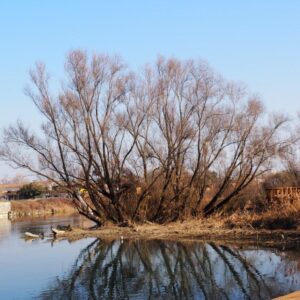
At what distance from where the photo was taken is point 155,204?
32906 millimetres

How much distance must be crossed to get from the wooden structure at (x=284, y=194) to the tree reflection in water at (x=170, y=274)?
6.92m

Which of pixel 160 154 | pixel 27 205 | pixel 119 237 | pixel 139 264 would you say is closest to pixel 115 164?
pixel 160 154

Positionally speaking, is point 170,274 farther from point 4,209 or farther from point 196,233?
point 4,209

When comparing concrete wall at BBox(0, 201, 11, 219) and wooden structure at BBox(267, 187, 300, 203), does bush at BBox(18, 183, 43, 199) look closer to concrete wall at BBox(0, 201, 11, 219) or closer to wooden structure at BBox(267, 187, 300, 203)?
concrete wall at BBox(0, 201, 11, 219)

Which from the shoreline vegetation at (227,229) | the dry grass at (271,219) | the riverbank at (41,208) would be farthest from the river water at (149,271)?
the riverbank at (41,208)

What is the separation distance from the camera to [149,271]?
1792cm

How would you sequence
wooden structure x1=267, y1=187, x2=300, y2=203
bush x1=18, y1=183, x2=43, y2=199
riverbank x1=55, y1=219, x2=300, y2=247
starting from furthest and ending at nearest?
bush x1=18, y1=183, x2=43, y2=199 < wooden structure x1=267, y1=187, x2=300, y2=203 < riverbank x1=55, y1=219, x2=300, y2=247

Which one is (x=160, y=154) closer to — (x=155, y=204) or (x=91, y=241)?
(x=155, y=204)

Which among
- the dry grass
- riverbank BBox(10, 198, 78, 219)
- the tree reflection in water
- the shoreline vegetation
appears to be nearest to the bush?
riverbank BBox(10, 198, 78, 219)

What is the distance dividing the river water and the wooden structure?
22.2 ft

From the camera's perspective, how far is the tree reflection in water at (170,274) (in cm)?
1427

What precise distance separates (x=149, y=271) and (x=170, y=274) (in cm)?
97

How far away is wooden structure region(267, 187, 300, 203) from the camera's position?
1108 inches

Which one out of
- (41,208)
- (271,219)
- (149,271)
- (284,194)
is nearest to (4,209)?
(41,208)
